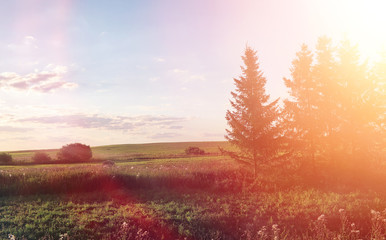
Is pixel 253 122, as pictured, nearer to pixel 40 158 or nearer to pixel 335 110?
pixel 335 110

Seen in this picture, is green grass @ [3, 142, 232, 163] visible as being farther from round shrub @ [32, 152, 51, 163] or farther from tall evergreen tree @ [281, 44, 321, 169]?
tall evergreen tree @ [281, 44, 321, 169]

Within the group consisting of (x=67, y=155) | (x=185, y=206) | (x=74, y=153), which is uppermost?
(x=74, y=153)

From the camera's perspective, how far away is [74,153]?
52.1 metres

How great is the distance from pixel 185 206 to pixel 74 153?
145 feet

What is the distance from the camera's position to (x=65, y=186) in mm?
17219

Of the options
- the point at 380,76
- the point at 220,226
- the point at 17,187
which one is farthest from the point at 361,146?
the point at 17,187

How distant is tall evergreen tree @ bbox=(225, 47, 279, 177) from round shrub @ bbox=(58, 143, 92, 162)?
37.7m

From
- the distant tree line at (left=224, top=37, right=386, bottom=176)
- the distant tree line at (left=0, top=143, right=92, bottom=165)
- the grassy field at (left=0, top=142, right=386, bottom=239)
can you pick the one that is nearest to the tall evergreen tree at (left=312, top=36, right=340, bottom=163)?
the distant tree line at (left=224, top=37, right=386, bottom=176)

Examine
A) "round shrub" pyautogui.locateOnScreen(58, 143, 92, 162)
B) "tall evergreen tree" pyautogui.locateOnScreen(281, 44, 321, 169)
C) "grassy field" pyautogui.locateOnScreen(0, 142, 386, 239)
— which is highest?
"tall evergreen tree" pyautogui.locateOnScreen(281, 44, 321, 169)

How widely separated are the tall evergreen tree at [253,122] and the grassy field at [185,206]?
1.53m

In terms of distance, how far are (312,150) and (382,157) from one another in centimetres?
961

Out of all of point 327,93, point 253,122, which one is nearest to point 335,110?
point 327,93

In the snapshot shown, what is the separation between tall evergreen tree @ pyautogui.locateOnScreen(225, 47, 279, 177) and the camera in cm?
2238

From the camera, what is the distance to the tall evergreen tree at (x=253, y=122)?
22.4m
